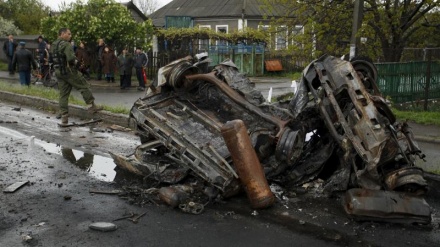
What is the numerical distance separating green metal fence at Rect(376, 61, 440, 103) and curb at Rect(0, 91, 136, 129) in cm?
736

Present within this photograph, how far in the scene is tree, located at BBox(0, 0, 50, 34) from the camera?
3941 cm

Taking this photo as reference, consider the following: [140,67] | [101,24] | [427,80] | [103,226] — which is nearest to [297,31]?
[427,80]

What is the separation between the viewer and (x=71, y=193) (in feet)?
20.0

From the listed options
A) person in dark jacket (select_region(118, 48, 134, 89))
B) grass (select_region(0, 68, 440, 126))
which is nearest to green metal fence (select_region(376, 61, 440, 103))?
grass (select_region(0, 68, 440, 126))

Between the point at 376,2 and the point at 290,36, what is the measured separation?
255 centimetres

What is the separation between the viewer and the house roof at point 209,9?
116ft

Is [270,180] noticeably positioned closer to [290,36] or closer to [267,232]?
[267,232]

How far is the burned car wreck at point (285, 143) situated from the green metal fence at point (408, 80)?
8179mm

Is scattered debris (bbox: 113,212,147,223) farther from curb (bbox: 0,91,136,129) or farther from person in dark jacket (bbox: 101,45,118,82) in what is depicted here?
person in dark jacket (bbox: 101,45,118,82)

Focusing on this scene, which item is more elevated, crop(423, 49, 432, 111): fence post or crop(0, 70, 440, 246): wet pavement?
crop(423, 49, 432, 111): fence post

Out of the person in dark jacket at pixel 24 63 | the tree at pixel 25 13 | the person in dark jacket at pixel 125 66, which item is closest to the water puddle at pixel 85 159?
the person in dark jacket at pixel 24 63

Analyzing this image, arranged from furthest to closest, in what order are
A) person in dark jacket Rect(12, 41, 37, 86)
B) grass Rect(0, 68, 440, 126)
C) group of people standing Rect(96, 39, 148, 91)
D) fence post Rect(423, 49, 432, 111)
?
group of people standing Rect(96, 39, 148, 91), person in dark jacket Rect(12, 41, 37, 86), fence post Rect(423, 49, 432, 111), grass Rect(0, 68, 440, 126)

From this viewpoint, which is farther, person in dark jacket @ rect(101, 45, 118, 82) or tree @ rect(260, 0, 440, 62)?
person in dark jacket @ rect(101, 45, 118, 82)

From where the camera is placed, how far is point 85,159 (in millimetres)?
7793
